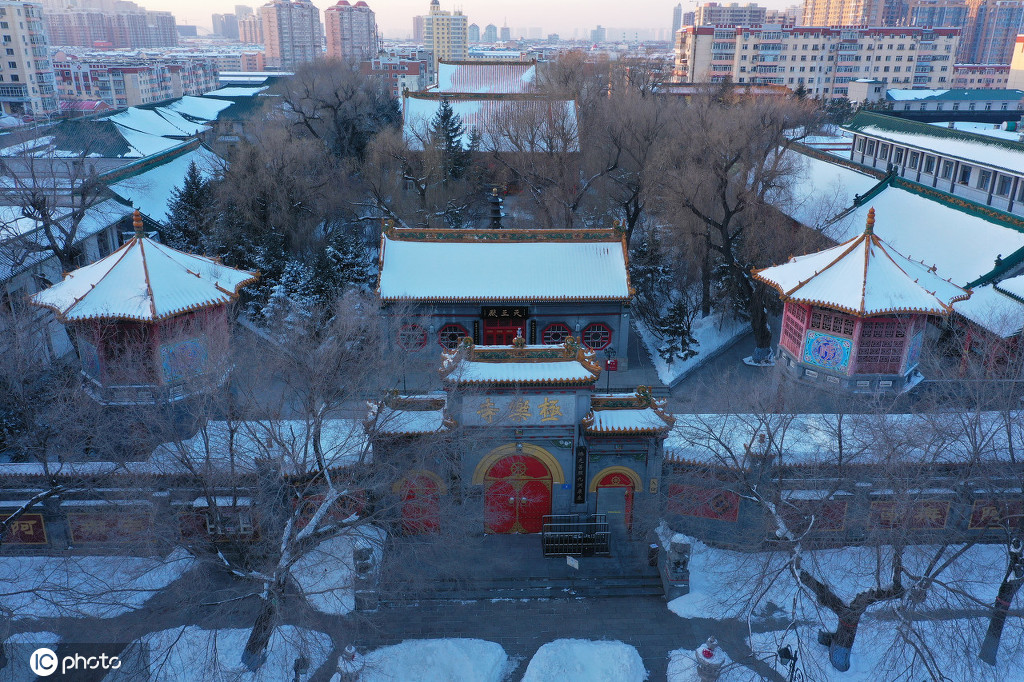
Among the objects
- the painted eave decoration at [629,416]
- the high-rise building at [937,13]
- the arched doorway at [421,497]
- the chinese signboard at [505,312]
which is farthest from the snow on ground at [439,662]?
the high-rise building at [937,13]

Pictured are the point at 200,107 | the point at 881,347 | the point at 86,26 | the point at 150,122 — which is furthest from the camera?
the point at 86,26

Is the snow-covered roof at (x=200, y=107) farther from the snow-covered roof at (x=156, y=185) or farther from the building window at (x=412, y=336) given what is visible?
the building window at (x=412, y=336)

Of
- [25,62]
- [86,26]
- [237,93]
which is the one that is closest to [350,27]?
[25,62]

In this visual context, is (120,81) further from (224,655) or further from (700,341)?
(224,655)

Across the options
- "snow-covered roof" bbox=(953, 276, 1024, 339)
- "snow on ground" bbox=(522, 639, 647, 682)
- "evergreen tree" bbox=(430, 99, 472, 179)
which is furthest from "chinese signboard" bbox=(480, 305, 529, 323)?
"snow-covered roof" bbox=(953, 276, 1024, 339)

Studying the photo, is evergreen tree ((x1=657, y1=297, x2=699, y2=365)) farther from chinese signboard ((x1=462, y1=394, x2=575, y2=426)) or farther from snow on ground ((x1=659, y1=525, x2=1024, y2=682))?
chinese signboard ((x1=462, y1=394, x2=575, y2=426))

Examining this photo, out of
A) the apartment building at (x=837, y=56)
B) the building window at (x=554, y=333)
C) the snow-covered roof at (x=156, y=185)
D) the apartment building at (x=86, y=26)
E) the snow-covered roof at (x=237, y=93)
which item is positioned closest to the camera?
the building window at (x=554, y=333)
